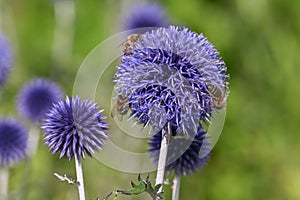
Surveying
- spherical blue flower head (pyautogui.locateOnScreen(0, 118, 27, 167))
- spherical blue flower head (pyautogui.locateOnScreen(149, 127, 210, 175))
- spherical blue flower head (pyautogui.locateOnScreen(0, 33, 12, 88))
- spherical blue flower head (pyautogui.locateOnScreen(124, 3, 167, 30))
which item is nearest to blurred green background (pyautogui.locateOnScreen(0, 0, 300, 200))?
spherical blue flower head (pyautogui.locateOnScreen(124, 3, 167, 30))

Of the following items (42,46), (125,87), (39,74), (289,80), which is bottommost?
(125,87)

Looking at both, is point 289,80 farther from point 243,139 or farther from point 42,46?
point 42,46

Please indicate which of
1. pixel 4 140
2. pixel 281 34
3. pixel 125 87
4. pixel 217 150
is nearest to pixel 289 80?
pixel 281 34

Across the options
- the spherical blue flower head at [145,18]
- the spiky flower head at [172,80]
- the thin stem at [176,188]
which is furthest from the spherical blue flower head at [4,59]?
the spiky flower head at [172,80]

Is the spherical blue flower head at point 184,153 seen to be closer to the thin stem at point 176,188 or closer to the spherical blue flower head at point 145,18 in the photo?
the thin stem at point 176,188

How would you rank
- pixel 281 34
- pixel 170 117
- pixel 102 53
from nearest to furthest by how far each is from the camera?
1. pixel 170 117
2. pixel 102 53
3. pixel 281 34

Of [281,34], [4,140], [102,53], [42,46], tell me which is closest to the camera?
[4,140]

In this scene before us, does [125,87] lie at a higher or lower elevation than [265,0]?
lower

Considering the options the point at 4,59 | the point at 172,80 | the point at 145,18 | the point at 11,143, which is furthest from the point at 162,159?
the point at 145,18
